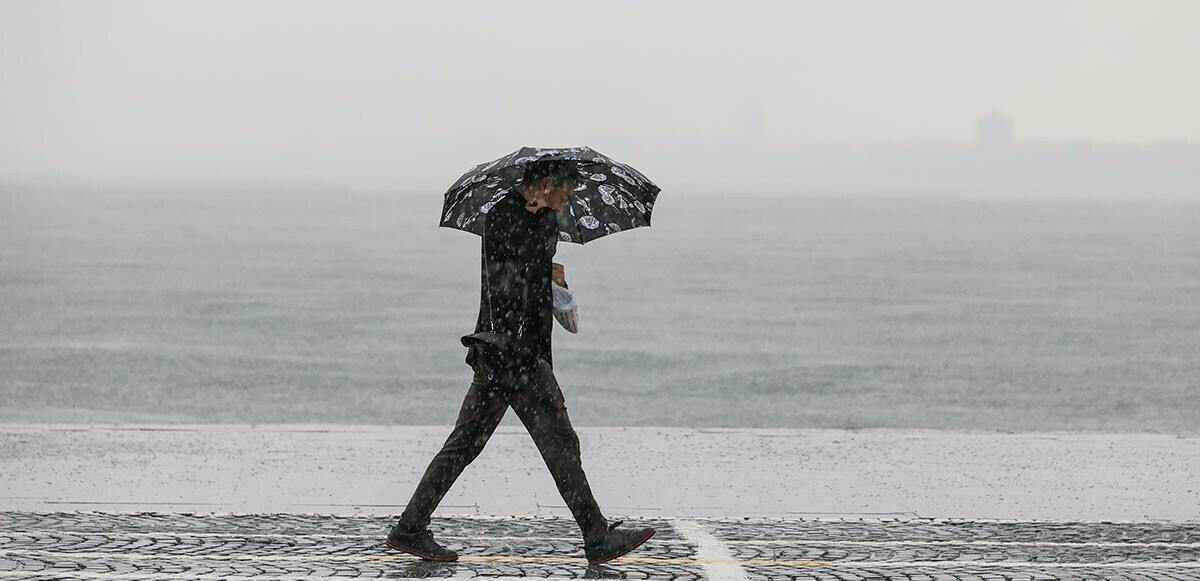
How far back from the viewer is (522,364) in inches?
215

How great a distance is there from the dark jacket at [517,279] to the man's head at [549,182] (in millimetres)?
42

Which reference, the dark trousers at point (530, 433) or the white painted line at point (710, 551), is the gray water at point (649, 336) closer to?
the white painted line at point (710, 551)

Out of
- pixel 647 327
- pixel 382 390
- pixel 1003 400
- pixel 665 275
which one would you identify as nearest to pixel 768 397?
pixel 1003 400

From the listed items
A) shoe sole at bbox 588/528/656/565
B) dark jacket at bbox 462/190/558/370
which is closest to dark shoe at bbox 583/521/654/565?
shoe sole at bbox 588/528/656/565

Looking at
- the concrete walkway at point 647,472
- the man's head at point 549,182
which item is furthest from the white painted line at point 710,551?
the man's head at point 549,182

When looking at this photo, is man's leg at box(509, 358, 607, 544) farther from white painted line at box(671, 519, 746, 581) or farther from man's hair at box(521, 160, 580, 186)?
man's hair at box(521, 160, 580, 186)

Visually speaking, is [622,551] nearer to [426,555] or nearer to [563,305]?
[426,555]

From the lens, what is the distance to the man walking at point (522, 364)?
5.39 meters

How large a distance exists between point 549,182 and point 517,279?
15.6 inches

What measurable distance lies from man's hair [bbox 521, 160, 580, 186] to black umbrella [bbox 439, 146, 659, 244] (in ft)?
0.65

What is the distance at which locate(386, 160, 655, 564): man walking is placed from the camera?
5.39 metres

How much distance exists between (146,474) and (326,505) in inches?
53.6

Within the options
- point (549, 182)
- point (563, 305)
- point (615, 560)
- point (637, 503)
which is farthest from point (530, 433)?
point (637, 503)

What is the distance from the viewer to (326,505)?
7414 mm
